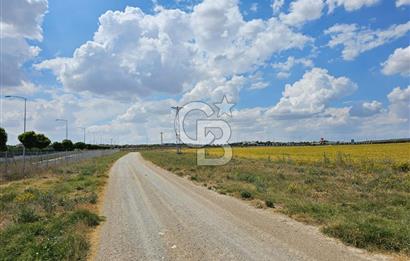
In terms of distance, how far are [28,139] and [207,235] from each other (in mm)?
73280

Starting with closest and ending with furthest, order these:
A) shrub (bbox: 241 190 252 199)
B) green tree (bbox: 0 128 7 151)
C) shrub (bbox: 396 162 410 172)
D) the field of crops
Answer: shrub (bbox: 241 190 252 199), shrub (bbox: 396 162 410 172), the field of crops, green tree (bbox: 0 128 7 151)

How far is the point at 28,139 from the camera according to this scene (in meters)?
73.1

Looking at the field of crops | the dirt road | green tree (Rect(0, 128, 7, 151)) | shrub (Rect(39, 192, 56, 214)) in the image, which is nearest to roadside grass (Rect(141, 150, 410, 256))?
the dirt road

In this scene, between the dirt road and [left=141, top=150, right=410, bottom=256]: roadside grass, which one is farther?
[left=141, top=150, right=410, bottom=256]: roadside grass

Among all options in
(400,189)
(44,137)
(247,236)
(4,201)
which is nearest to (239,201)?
(247,236)

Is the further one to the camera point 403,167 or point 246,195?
point 403,167

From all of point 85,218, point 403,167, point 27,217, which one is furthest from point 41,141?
point 85,218

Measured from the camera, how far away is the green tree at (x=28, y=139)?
7225cm

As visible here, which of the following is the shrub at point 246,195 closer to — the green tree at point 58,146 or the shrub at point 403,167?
the shrub at point 403,167

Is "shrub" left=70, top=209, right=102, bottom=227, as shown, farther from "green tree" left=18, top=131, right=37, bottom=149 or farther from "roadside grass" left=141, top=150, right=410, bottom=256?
"green tree" left=18, top=131, right=37, bottom=149

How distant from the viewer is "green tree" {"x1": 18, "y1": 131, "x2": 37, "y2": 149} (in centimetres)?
7225

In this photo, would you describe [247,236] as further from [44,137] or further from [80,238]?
[44,137]

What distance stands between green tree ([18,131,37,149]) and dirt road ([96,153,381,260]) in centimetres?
6648

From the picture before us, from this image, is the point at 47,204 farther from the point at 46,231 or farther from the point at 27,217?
the point at 46,231
